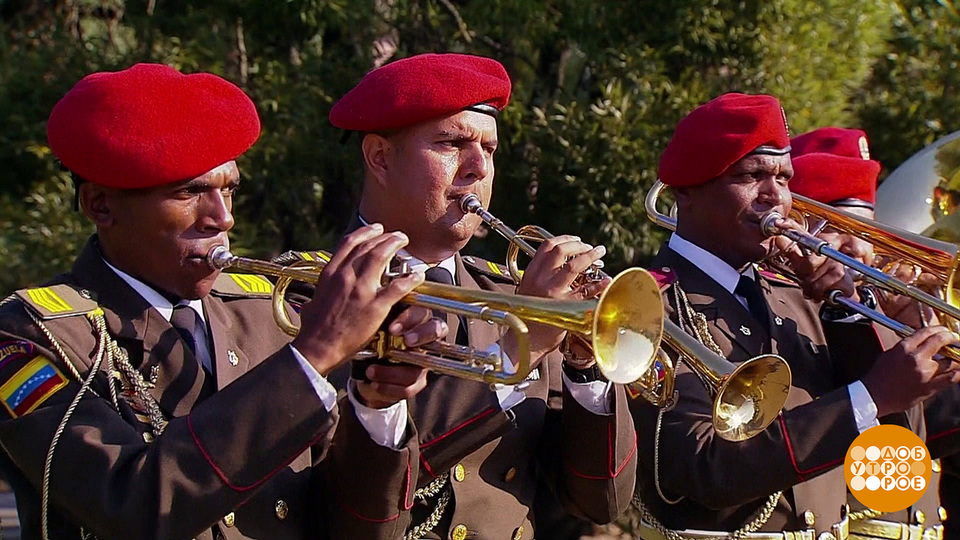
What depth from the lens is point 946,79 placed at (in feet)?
24.8

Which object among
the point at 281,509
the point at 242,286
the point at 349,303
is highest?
the point at 349,303

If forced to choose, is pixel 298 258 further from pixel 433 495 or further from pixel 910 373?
pixel 910 373

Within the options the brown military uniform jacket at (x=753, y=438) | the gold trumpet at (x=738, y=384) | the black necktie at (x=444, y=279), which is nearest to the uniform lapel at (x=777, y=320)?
the brown military uniform jacket at (x=753, y=438)

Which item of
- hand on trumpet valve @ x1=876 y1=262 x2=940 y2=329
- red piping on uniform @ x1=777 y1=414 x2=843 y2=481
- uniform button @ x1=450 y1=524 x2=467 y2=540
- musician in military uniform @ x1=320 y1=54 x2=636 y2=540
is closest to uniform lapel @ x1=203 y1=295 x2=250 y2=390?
musician in military uniform @ x1=320 y1=54 x2=636 y2=540

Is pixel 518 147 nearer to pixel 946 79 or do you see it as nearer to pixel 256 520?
pixel 946 79

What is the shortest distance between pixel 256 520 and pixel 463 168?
1.13m

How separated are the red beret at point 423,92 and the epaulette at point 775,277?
4.65 feet

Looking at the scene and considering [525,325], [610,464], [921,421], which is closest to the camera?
[525,325]

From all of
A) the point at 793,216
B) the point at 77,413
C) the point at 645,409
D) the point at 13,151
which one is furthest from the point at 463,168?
the point at 13,151

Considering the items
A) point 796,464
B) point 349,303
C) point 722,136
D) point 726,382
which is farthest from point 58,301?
point 722,136

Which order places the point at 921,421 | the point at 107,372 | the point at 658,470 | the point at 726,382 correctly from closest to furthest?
the point at 107,372 < the point at 726,382 < the point at 658,470 < the point at 921,421

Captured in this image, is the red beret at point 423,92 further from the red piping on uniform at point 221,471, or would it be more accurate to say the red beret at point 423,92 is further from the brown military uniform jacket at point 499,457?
the red piping on uniform at point 221,471

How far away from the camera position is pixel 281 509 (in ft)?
11.1

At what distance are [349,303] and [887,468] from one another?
2.31 metres
